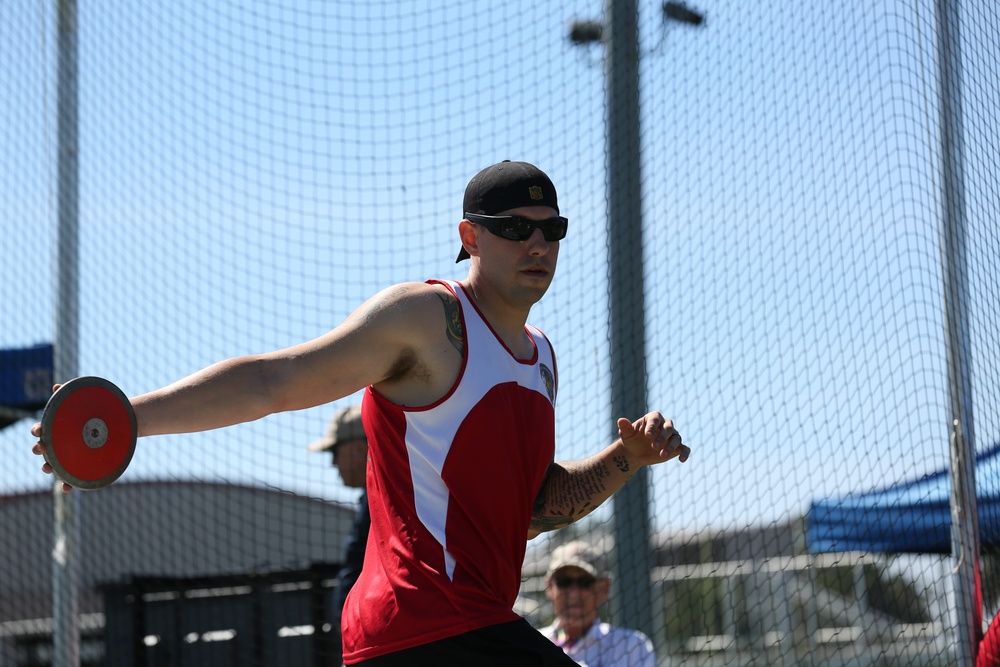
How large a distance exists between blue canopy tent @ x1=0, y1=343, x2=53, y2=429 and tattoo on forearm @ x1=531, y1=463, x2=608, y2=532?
4532mm

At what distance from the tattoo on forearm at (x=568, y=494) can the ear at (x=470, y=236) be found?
2.09 feet

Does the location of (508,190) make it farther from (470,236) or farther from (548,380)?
(548,380)

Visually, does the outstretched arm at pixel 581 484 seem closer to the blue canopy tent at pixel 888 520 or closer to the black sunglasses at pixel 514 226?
the black sunglasses at pixel 514 226

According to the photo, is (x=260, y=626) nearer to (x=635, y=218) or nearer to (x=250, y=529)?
(x=250, y=529)

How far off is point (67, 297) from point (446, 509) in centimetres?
472

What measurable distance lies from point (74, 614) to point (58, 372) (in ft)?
4.41

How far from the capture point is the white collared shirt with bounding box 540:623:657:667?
175 inches

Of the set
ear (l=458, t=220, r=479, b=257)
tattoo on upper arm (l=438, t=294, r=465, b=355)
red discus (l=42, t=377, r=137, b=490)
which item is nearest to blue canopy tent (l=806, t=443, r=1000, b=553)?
ear (l=458, t=220, r=479, b=257)

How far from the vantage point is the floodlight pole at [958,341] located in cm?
384

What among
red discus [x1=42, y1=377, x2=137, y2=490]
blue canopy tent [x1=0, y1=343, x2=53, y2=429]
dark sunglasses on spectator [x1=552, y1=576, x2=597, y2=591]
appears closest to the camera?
red discus [x1=42, y1=377, x2=137, y2=490]

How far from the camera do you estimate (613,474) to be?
285cm

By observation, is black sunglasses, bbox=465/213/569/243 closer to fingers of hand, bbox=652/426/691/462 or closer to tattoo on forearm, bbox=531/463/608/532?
fingers of hand, bbox=652/426/691/462

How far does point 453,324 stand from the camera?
95.5 inches

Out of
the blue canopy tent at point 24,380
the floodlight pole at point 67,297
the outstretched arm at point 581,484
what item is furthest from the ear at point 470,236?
the blue canopy tent at point 24,380
